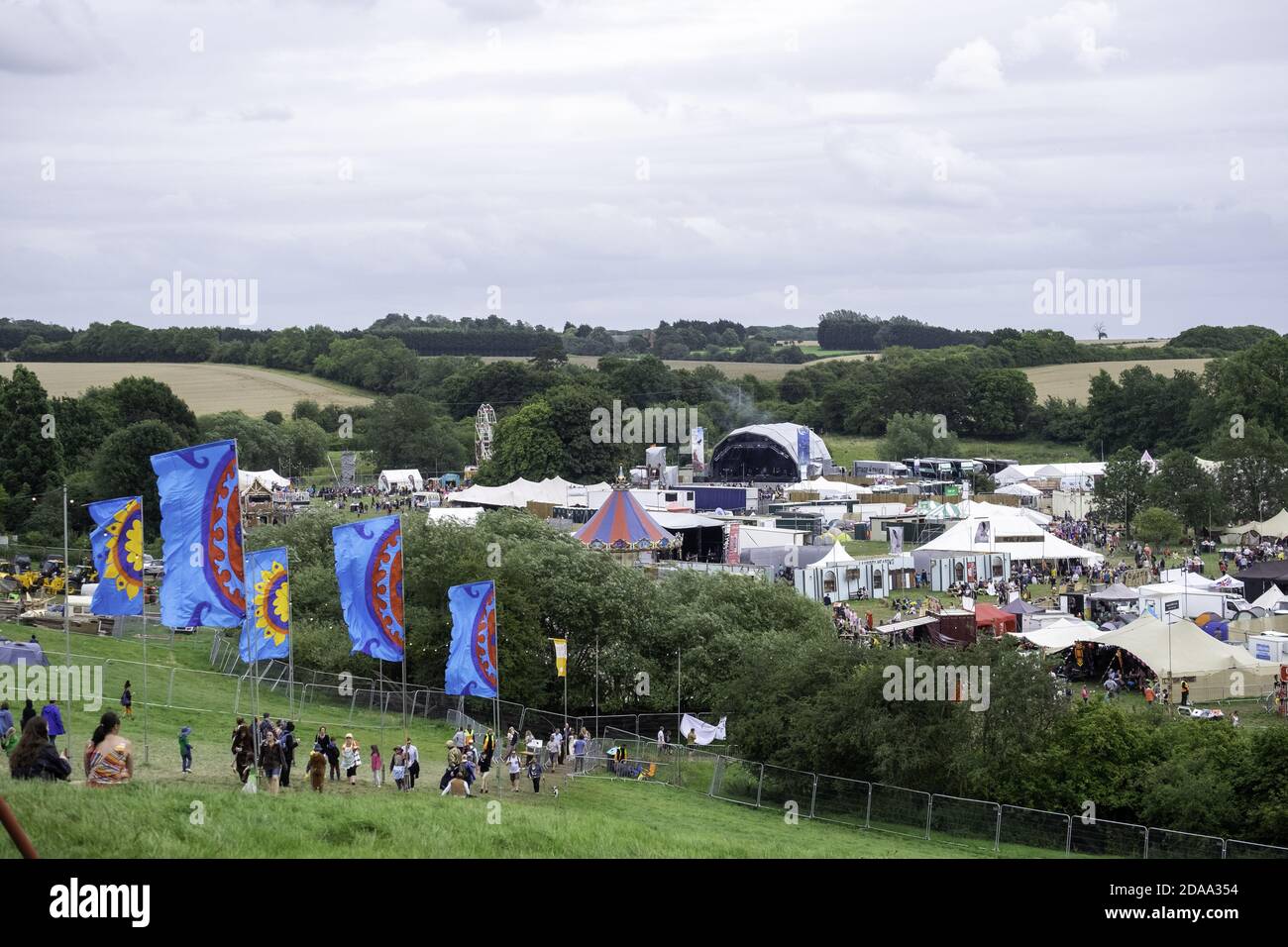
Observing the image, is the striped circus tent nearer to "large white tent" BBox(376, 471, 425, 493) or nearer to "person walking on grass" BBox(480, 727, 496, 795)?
"person walking on grass" BBox(480, 727, 496, 795)

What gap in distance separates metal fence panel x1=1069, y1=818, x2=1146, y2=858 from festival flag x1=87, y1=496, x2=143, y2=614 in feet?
53.3

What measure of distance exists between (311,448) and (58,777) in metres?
92.7

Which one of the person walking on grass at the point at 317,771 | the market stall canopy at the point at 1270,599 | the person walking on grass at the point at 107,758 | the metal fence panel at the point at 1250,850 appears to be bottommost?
the metal fence panel at the point at 1250,850

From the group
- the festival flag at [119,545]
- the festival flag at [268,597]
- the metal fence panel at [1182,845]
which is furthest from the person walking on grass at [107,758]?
the metal fence panel at [1182,845]

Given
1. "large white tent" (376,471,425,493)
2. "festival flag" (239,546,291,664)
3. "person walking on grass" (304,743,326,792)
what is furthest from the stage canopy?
"person walking on grass" (304,743,326,792)

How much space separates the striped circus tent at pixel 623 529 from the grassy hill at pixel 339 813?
978 inches

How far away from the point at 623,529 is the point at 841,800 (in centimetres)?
2955

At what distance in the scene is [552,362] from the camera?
160m

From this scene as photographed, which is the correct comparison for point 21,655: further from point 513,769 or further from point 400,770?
point 513,769

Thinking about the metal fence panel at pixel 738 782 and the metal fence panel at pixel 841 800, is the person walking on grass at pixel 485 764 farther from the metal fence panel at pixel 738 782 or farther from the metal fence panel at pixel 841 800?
the metal fence panel at pixel 841 800

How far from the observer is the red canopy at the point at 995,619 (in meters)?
42.6

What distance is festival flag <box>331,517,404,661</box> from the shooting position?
2330cm
